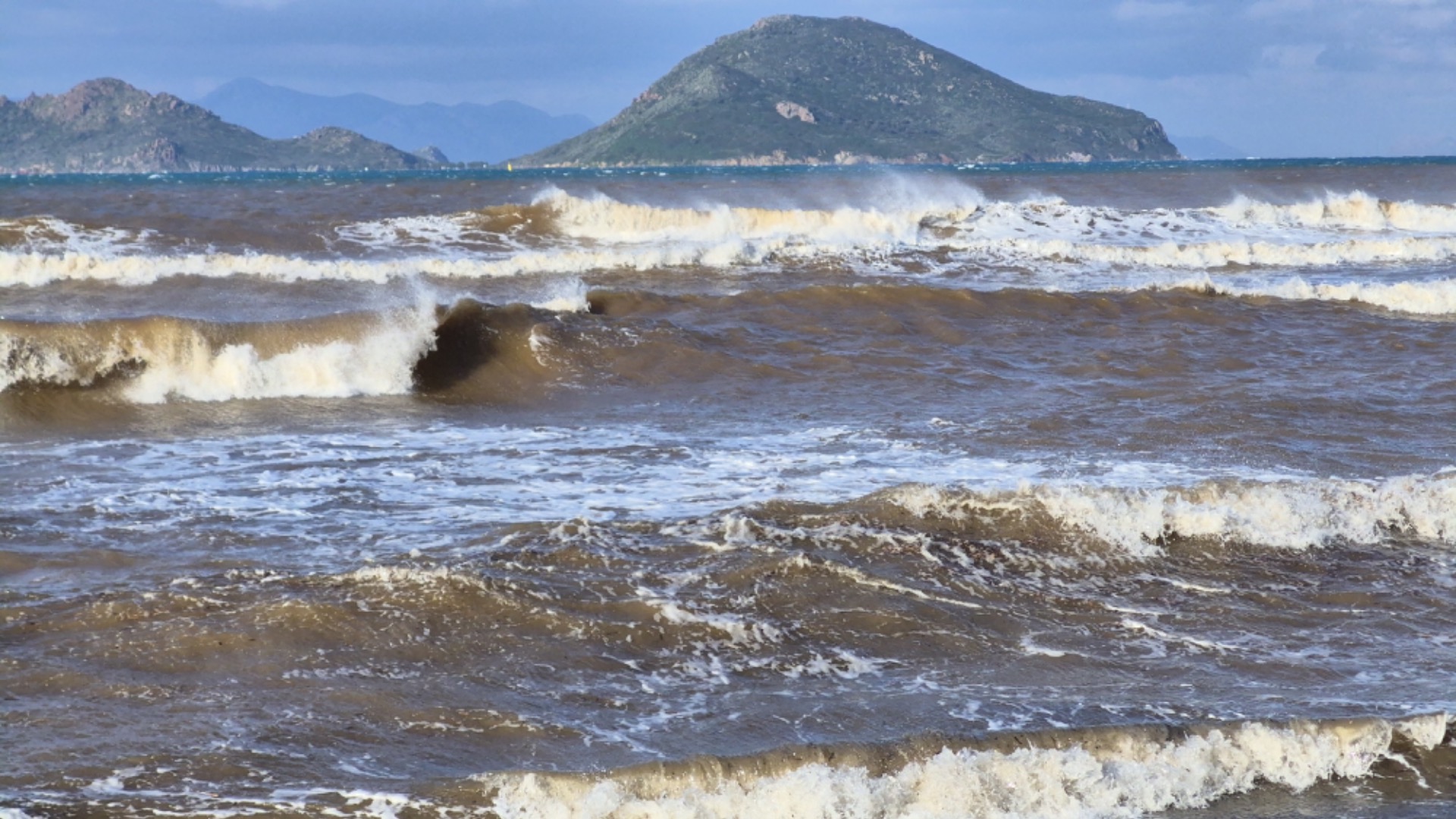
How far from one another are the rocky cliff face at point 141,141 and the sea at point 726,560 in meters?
130

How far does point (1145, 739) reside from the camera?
4.62 m

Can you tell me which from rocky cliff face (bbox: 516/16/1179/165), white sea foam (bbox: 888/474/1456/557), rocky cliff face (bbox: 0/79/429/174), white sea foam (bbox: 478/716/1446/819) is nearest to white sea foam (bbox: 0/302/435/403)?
white sea foam (bbox: 888/474/1456/557)

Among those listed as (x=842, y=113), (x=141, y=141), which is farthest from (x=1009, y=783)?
(x=842, y=113)

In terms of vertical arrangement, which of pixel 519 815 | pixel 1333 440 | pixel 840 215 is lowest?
pixel 519 815

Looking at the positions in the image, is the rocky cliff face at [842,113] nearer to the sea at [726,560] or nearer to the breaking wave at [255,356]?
the breaking wave at [255,356]

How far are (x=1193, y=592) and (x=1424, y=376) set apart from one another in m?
7.30

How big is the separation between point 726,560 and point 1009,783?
2.49m

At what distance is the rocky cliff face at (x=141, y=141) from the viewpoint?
13675 cm

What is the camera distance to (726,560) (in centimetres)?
661

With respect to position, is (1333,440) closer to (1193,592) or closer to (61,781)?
(1193,592)

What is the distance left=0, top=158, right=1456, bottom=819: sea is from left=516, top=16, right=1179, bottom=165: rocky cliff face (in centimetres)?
11835

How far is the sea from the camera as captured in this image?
4.46 metres

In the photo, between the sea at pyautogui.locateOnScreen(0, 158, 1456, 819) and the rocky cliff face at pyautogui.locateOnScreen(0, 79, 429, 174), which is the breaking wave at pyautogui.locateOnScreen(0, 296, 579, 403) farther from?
the rocky cliff face at pyautogui.locateOnScreen(0, 79, 429, 174)

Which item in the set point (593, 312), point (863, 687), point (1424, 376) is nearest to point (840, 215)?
point (593, 312)
